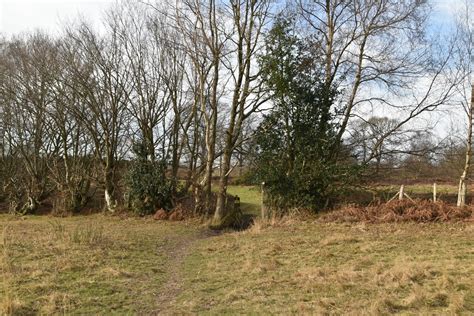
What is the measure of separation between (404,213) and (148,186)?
1114 cm

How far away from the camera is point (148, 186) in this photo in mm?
19125

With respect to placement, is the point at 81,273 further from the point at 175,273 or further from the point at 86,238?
the point at 86,238

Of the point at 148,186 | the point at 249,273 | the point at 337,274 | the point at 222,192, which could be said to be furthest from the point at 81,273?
the point at 148,186

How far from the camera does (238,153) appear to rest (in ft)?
59.4

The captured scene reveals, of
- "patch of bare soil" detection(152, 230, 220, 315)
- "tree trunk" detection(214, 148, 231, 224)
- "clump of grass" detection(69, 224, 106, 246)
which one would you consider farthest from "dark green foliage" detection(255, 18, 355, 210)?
"clump of grass" detection(69, 224, 106, 246)

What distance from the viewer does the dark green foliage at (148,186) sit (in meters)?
19.2

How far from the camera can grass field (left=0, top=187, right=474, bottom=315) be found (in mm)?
5559

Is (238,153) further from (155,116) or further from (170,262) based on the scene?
(170,262)

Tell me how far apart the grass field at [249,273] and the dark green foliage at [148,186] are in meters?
6.94

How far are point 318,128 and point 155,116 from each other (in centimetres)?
829

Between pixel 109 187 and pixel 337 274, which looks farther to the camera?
pixel 109 187

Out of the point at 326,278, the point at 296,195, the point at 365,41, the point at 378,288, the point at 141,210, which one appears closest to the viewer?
the point at 378,288

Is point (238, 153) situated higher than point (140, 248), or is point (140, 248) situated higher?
point (238, 153)

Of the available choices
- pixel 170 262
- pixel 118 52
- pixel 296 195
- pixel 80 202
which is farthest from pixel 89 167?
pixel 170 262
